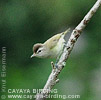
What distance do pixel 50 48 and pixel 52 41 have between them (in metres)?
0.03

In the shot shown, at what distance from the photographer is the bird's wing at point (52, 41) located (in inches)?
71.8

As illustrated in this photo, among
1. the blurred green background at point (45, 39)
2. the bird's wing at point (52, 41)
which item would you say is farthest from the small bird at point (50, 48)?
the blurred green background at point (45, 39)

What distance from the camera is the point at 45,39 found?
6.37 ft

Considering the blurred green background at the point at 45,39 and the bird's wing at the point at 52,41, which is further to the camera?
the blurred green background at the point at 45,39

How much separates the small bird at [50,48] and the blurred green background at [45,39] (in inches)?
4.1

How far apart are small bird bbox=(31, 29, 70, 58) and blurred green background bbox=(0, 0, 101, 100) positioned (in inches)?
4.1

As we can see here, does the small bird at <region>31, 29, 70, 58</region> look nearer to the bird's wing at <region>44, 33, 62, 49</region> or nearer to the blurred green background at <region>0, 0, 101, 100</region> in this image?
the bird's wing at <region>44, 33, 62, 49</region>

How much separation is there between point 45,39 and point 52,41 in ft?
0.34

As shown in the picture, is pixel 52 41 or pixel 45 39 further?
pixel 45 39

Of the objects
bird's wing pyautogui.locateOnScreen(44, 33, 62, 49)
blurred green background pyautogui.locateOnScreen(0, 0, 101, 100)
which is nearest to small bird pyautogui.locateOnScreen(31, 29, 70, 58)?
bird's wing pyautogui.locateOnScreen(44, 33, 62, 49)

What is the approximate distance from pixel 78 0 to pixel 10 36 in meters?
0.30

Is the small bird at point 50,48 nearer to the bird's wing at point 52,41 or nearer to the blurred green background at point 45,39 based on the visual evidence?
the bird's wing at point 52,41

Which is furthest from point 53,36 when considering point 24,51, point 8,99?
point 8,99

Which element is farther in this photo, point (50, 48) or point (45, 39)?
point (45, 39)
